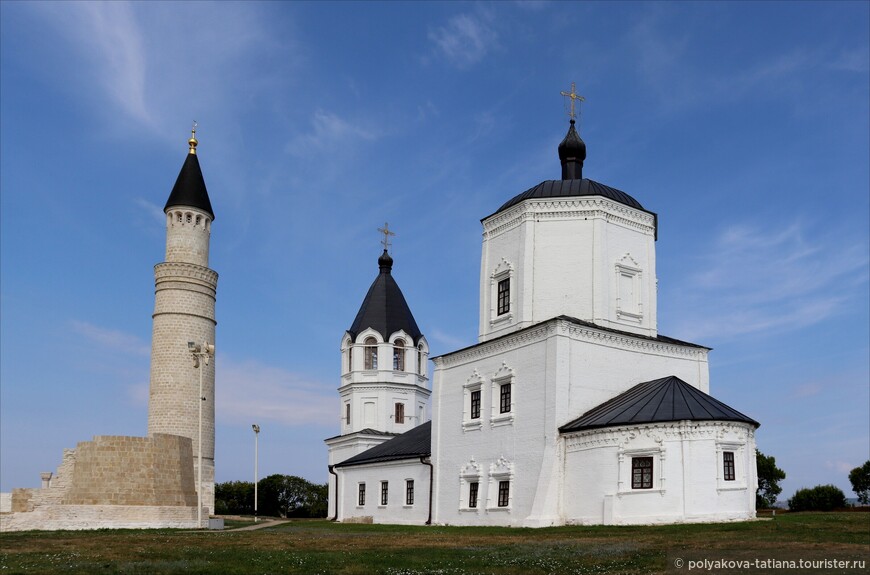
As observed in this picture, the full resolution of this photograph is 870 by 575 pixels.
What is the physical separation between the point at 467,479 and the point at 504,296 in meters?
6.60

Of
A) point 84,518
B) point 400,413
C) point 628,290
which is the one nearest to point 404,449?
point 400,413

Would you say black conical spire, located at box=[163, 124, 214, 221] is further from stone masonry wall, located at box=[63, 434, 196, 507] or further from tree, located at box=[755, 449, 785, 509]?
tree, located at box=[755, 449, 785, 509]

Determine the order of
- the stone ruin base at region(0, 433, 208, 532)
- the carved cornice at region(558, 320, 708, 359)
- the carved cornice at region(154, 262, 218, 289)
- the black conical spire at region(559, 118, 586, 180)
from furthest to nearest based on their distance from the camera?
the carved cornice at region(154, 262, 218, 289), the black conical spire at region(559, 118, 586, 180), the stone ruin base at region(0, 433, 208, 532), the carved cornice at region(558, 320, 708, 359)

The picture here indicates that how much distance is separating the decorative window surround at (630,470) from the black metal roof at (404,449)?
10568 millimetres

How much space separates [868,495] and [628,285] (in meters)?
25.9

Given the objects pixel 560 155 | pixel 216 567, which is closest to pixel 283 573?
pixel 216 567

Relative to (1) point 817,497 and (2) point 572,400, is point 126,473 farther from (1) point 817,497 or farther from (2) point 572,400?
(1) point 817,497

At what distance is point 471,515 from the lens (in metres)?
29.2

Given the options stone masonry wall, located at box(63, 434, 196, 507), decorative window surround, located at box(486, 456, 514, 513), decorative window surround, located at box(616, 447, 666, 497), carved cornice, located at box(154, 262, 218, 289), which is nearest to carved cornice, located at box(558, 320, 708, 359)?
decorative window surround, located at box(616, 447, 666, 497)

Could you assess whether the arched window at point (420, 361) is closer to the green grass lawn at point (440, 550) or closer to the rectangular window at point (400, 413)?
the rectangular window at point (400, 413)

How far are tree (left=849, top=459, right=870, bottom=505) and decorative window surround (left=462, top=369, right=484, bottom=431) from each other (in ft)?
90.5

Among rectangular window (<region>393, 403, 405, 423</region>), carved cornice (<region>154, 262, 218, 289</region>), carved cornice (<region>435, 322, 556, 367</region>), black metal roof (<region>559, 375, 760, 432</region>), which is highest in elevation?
carved cornice (<region>154, 262, 218, 289</region>)

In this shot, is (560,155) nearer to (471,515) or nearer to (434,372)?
(434,372)

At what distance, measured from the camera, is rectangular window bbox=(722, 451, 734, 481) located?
23578mm
